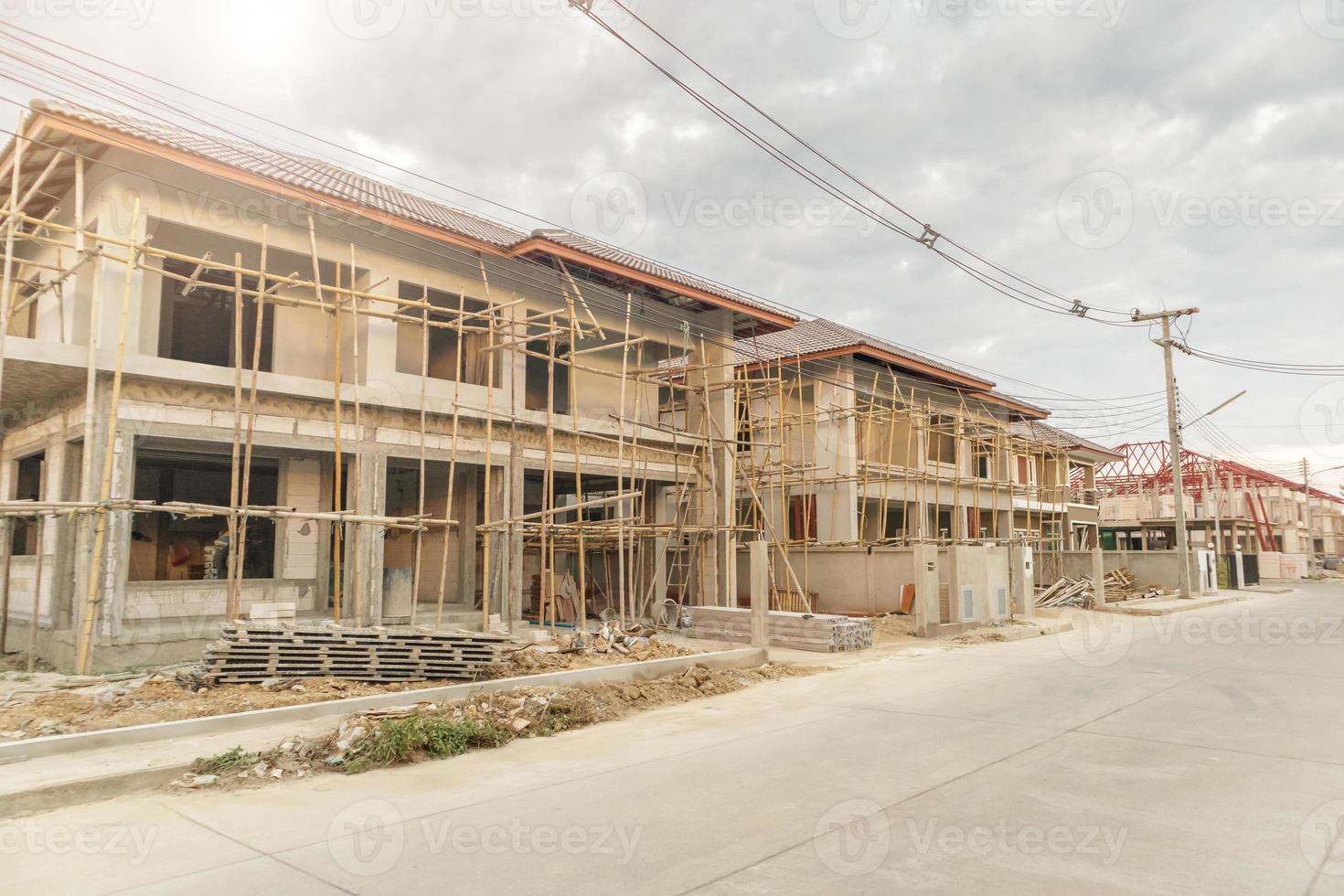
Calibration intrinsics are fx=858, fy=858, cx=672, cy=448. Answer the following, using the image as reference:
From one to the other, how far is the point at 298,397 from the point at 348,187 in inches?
187

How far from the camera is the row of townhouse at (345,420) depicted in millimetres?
12219

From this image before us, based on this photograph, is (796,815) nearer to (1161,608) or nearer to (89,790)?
(89,790)

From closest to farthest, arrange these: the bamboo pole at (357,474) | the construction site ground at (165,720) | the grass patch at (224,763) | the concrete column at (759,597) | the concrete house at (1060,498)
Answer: the construction site ground at (165,720) → the grass patch at (224,763) → the bamboo pole at (357,474) → the concrete column at (759,597) → the concrete house at (1060,498)

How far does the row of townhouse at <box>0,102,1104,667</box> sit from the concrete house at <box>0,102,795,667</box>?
0.20 feet

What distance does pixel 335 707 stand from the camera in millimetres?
9500

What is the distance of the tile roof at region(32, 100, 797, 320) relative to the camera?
496 inches

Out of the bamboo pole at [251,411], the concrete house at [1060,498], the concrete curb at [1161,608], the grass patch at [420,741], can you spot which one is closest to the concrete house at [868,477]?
the concrete house at [1060,498]

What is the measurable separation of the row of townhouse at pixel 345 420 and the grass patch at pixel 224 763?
13.2 feet

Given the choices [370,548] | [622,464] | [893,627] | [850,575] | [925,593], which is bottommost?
[893,627]

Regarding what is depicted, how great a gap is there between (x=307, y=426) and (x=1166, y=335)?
30.7 m

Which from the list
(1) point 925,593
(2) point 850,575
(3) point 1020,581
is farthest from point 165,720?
(3) point 1020,581

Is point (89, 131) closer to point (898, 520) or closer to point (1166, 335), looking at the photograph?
point (898, 520)

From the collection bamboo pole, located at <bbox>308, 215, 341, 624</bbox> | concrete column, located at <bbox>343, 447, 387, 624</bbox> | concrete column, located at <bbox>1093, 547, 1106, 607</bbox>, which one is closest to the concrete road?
bamboo pole, located at <bbox>308, 215, 341, 624</bbox>

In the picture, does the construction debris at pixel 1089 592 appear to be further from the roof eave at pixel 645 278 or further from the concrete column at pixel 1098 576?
the roof eave at pixel 645 278
